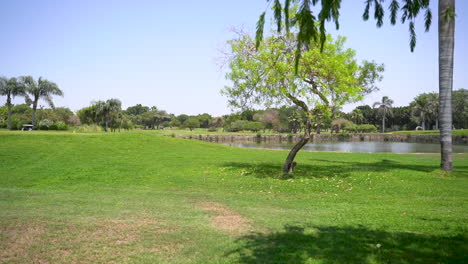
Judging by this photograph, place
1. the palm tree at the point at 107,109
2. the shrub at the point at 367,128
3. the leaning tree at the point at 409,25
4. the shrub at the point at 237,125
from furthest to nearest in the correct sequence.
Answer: the shrub at the point at 237,125, the shrub at the point at 367,128, the palm tree at the point at 107,109, the leaning tree at the point at 409,25

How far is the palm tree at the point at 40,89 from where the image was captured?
152ft

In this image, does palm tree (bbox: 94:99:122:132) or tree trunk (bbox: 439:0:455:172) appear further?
palm tree (bbox: 94:99:122:132)

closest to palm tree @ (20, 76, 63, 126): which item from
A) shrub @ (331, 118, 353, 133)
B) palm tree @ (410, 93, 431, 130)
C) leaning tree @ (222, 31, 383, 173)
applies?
leaning tree @ (222, 31, 383, 173)

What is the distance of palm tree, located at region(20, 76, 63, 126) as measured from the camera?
1820 inches

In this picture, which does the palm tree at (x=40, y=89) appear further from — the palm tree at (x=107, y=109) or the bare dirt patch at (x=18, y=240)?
the bare dirt patch at (x=18, y=240)

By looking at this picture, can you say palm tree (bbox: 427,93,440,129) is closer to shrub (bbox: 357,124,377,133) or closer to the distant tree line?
the distant tree line

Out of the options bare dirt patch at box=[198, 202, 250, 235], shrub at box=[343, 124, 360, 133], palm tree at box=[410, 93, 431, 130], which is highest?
palm tree at box=[410, 93, 431, 130]

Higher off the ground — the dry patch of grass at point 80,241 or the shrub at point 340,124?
the shrub at point 340,124

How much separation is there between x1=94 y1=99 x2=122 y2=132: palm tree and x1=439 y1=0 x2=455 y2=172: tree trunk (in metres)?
51.7

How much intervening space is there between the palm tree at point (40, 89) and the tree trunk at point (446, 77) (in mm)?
48245

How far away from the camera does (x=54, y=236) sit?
6.93 meters

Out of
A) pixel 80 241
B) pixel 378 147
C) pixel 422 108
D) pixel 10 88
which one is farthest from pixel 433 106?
pixel 80 241

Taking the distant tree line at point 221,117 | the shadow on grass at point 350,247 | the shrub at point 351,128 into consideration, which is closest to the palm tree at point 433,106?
the distant tree line at point 221,117

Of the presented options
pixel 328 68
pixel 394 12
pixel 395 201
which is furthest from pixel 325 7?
pixel 328 68
